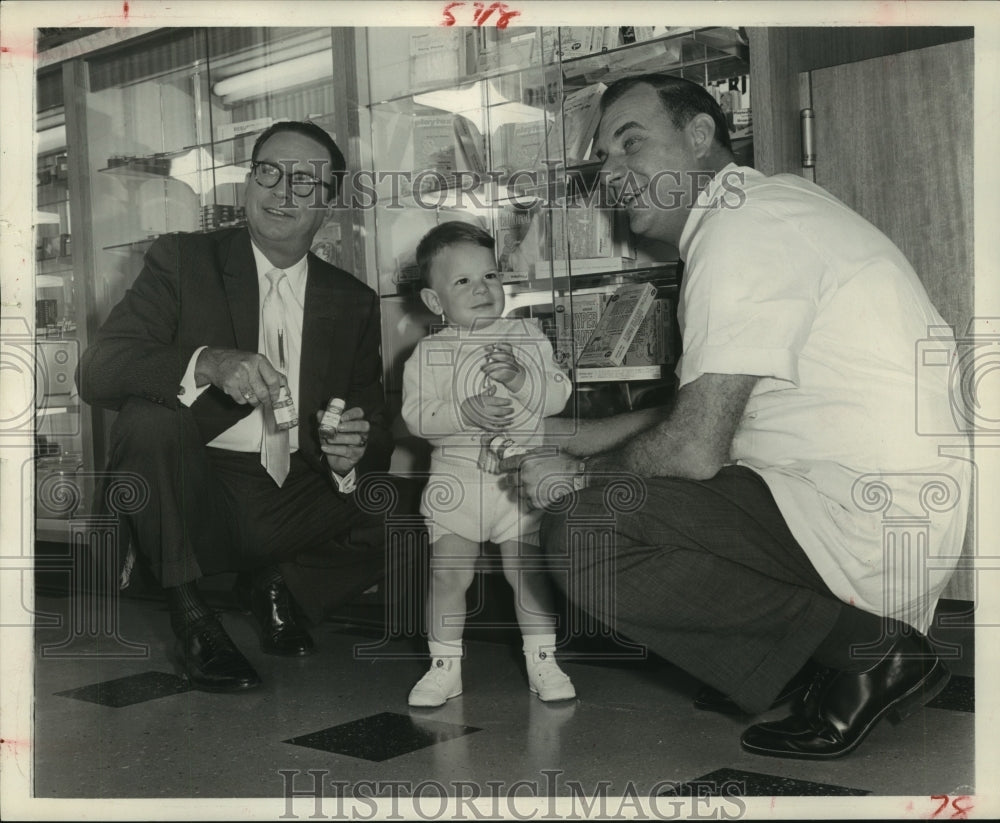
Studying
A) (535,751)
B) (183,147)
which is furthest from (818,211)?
(183,147)

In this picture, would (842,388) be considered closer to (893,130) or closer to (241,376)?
(893,130)

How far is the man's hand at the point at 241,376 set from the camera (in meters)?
2.11

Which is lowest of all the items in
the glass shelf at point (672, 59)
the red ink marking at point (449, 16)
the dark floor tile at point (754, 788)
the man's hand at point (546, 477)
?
the dark floor tile at point (754, 788)

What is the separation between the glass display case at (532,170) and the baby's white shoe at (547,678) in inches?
19.8

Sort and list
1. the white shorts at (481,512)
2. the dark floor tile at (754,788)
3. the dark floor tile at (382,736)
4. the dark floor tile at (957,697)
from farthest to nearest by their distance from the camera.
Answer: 1. the white shorts at (481,512)
2. the dark floor tile at (957,697)
3. the dark floor tile at (382,736)
4. the dark floor tile at (754,788)

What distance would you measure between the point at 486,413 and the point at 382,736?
606 mm

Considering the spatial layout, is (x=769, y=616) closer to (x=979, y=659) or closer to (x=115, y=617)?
(x=979, y=659)

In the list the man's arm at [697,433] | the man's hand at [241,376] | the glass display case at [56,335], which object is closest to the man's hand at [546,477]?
the man's arm at [697,433]

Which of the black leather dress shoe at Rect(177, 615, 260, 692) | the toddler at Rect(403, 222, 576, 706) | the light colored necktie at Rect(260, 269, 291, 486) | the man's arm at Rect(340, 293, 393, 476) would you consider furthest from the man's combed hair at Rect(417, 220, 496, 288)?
the black leather dress shoe at Rect(177, 615, 260, 692)

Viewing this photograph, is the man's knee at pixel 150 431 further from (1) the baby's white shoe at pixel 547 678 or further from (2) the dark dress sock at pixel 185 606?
(1) the baby's white shoe at pixel 547 678

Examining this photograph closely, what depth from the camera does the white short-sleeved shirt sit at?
5.61 feet

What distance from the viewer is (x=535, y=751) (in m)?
1.73

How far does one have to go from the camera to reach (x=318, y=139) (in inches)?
86.9

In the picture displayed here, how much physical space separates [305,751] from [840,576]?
88 cm
